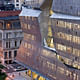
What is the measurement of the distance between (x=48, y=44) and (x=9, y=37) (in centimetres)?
3080

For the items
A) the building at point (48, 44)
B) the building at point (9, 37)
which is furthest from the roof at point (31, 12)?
the building at point (9, 37)

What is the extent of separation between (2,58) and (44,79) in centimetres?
3014

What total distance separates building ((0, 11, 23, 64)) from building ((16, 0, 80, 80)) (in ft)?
54.1

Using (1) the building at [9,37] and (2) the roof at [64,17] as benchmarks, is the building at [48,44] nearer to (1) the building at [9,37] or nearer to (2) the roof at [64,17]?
(2) the roof at [64,17]

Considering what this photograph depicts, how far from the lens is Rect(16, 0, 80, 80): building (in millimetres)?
68875

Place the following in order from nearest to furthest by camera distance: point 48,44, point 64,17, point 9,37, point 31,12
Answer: point 64,17
point 48,44
point 31,12
point 9,37

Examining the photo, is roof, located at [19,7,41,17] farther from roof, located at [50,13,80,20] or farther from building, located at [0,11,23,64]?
building, located at [0,11,23,64]

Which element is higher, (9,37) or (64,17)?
(64,17)

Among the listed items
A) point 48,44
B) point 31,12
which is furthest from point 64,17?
point 31,12

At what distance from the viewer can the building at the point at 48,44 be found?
226ft

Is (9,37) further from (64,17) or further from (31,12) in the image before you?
(64,17)

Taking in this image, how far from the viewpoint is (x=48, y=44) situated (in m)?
80.9

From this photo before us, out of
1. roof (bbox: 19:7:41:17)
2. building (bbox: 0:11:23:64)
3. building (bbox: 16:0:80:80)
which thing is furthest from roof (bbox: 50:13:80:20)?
building (bbox: 0:11:23:64)

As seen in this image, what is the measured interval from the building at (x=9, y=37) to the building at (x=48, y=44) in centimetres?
1648
